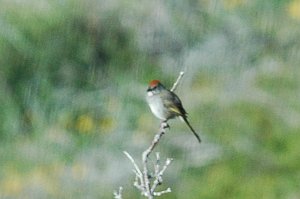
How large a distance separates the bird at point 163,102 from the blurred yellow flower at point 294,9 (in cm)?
40

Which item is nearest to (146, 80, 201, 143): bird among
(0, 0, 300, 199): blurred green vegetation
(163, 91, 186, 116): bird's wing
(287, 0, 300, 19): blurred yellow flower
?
(163, 91, 186, 116): bird's wing

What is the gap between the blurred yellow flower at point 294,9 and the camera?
194cm

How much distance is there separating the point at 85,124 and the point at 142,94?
17cm

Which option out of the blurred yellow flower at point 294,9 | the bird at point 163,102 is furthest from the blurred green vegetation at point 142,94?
→ the bird at point 163,102

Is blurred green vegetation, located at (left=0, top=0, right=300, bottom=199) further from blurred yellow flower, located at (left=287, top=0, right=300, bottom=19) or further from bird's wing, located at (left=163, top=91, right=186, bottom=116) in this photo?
bird's wing, located at (left=163, top=91, right=186, bottom=116)

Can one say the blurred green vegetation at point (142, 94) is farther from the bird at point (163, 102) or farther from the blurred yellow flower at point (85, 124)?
the bird at point (163, 102)

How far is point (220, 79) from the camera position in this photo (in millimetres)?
1959

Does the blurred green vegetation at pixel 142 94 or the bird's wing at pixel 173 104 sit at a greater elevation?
the blurred green vegetation at pixel 142 94

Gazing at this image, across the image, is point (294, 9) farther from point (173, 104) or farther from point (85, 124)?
point (85, 124)

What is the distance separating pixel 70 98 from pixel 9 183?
0.87 feet

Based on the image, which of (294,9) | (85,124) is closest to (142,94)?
(85,124)

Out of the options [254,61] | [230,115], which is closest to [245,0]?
[254,61]

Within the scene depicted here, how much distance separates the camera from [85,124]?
196 centimetres

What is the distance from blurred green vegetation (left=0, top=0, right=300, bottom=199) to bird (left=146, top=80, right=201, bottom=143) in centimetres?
17
